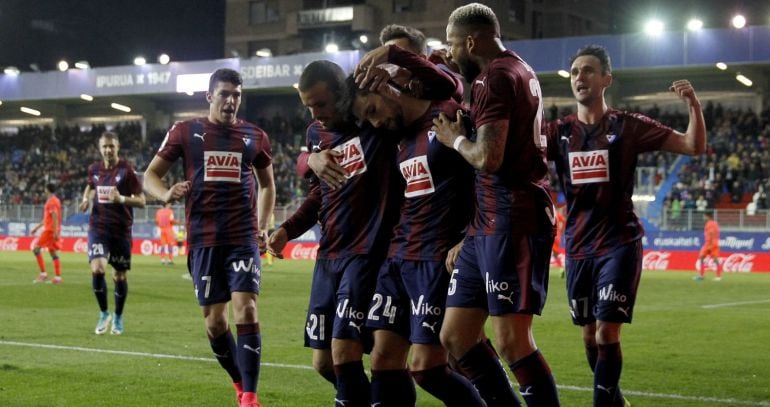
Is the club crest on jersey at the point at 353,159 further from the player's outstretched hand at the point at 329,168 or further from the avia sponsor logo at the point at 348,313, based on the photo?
the avia sponsor logo at the point at 348,313

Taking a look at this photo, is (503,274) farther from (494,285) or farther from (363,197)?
(363,197)

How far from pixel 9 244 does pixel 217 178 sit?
38765 millimetres

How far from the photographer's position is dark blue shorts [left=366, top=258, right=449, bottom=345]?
559 cm

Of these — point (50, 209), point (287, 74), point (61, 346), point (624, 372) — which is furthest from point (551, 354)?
point (287, 74)

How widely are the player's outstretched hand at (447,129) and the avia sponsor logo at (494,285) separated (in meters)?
0.70

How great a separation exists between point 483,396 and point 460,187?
111cm

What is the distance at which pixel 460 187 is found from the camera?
5781mm

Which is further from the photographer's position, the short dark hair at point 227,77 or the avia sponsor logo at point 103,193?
the avia sponsor logo at point 103,193

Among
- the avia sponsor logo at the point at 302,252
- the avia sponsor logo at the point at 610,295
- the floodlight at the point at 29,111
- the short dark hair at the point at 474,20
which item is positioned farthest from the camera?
the floodlight at the point at 29,111

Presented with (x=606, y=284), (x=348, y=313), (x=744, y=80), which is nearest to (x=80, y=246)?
(x=744, y=80)

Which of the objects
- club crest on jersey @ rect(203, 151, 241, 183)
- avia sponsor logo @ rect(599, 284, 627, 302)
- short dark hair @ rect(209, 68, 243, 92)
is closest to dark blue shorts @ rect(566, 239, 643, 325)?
avia sponsor logo @ rect(599, 284, 627, 302)

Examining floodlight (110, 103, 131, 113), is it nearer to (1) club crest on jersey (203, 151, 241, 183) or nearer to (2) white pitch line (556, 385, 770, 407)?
(1) club crest on jersey (203, 151, 241, 183)

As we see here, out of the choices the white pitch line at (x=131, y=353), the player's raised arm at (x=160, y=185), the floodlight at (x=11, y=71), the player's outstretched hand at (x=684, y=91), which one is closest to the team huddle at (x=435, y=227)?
the player's outstretched hand at (x=684, y=91)

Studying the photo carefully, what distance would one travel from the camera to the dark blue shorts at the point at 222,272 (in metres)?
8.02
